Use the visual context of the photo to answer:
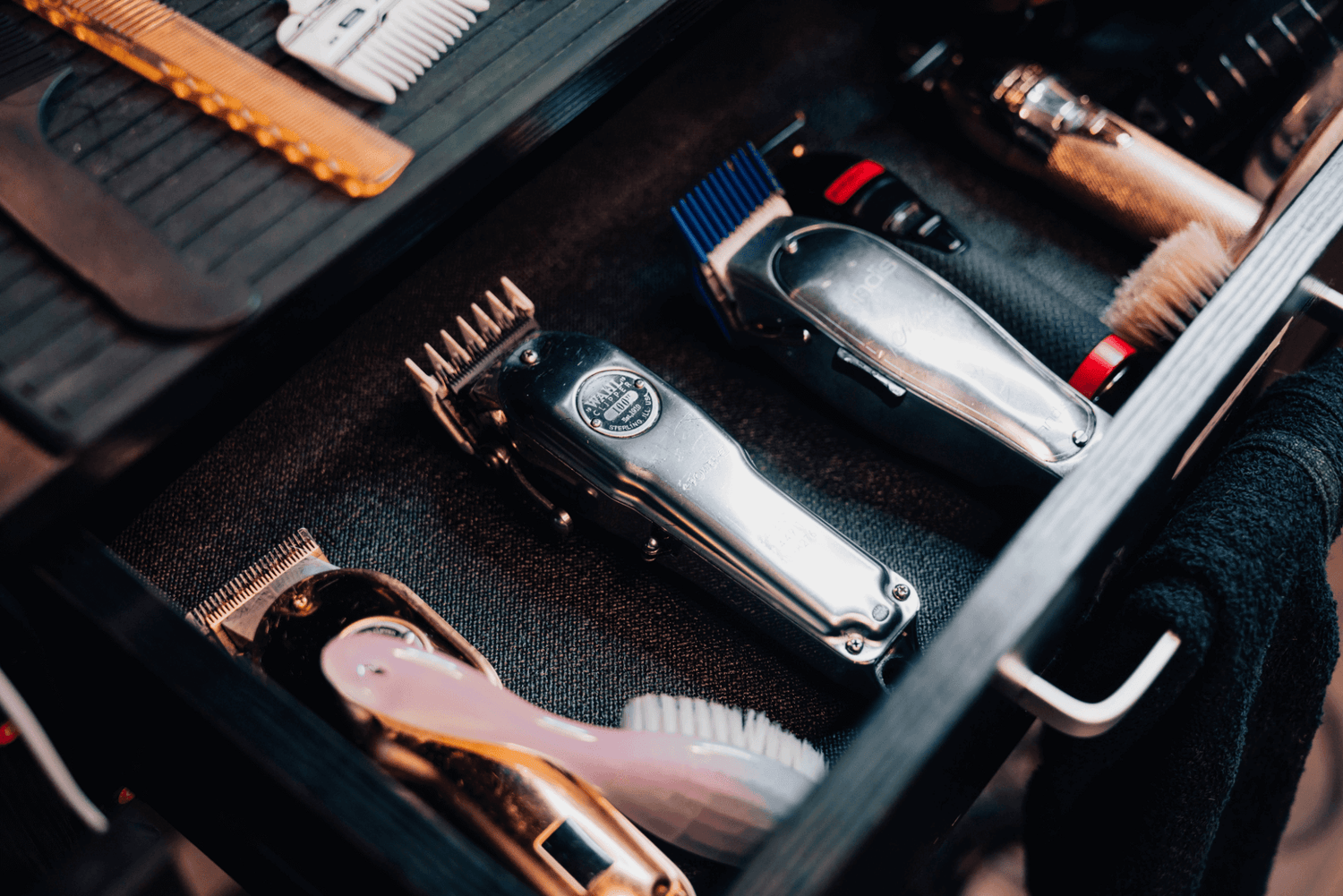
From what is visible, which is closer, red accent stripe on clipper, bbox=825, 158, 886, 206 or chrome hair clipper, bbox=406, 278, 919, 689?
chrome hair clipper, bbox=406, 278, 919, 689

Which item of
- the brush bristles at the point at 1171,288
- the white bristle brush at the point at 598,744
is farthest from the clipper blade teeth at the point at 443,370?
the brush bristles at the point at 1171,288

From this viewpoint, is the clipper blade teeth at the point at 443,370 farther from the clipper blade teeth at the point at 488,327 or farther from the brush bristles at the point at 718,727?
the brush bristles at the point at 718,727

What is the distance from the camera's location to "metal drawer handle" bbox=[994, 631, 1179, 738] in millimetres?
372

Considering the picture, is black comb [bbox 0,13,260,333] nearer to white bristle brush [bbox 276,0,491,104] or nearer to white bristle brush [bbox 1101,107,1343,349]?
white bristle brush [bbox 276,0,491,104]

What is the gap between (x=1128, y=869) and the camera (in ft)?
1.69

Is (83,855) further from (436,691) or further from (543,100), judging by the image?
(543,100)

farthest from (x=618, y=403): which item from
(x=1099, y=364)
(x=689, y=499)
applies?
(x=1099, y=364)

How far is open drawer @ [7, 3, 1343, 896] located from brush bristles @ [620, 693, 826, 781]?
0.22ft

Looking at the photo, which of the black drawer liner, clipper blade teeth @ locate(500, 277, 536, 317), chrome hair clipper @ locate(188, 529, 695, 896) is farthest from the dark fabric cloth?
clipper blade teeth @ locate(500, 277, 536, 317)

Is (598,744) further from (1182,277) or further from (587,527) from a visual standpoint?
(1182,277)

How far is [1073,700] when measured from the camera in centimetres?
38

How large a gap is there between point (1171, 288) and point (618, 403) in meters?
0.37

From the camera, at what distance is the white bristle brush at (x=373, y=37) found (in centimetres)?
46

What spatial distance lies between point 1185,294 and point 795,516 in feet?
1.00
